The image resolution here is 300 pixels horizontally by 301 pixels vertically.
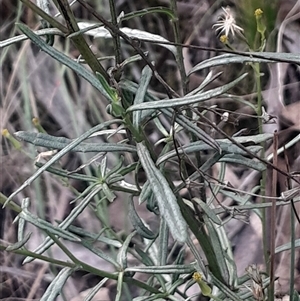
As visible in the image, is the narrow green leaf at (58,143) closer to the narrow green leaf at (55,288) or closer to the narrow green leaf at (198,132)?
the narrow green leaf at (198,132)

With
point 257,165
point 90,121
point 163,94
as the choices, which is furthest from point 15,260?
point 257,165

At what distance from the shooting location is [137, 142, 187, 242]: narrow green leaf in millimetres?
491

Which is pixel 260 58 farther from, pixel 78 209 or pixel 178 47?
pixel 78 209

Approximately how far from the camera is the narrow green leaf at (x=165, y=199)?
19.3 inches

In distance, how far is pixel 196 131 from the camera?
59cm

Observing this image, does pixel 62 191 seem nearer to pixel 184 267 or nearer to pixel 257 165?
pixel 184 267

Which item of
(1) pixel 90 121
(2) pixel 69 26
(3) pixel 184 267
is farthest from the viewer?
(1) pixel 90 121

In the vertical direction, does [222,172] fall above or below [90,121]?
above

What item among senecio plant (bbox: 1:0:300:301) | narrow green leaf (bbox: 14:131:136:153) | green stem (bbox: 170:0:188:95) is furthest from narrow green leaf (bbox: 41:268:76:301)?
green stem (bbox: 170:0:188:95)

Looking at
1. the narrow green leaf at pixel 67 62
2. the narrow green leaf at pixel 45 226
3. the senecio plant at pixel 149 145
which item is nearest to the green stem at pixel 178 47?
the senecio plant at pixel 149 145

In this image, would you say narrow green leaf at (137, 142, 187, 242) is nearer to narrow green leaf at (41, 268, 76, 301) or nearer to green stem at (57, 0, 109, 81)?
green stem at (57, 0, 109, 81)

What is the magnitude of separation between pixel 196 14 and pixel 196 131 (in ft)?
3.26

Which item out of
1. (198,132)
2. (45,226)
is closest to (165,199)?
(198,132)

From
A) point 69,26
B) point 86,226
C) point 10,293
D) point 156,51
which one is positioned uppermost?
point 69,26
